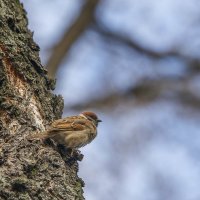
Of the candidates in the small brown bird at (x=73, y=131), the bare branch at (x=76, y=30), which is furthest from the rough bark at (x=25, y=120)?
the bare branch at (x=76, y=30)

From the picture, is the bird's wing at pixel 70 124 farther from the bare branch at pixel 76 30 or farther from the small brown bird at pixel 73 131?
the bare branch at pixel 76 30

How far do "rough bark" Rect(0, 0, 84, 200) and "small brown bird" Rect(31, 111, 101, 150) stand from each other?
0.06 m

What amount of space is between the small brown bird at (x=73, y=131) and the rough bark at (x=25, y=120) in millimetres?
58

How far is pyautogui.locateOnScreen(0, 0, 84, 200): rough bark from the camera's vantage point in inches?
122

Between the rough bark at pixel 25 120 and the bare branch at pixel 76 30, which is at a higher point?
the bare branch at pixel 76 30

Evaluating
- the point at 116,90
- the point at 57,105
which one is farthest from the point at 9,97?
the point at 116,90

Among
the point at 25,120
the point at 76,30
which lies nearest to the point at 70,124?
the point at 25,120

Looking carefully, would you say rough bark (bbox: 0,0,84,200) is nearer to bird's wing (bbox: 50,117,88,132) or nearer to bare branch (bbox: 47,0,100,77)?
bird's wing (bbox: 50,117,88,132)

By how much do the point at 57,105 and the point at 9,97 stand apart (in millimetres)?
404

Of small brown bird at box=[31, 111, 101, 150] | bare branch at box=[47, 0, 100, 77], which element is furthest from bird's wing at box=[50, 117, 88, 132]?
bare branch at box=[47, 0, 100, 77]

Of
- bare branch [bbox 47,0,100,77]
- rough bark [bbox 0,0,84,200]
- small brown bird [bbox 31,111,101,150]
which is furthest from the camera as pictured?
bare branch [bbox 47,0,100,77]

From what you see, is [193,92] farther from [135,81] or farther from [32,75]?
[32,75]

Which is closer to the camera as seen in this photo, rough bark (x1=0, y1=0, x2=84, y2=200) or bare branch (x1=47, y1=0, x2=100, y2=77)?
rough bark (x1=0, y1=0, x2=84, y2=200)

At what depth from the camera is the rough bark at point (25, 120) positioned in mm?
3104
